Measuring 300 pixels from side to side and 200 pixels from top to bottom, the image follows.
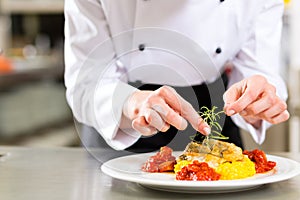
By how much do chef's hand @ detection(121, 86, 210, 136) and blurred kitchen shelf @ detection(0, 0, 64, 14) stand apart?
17.2 ft

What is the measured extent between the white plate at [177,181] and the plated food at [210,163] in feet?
0.05

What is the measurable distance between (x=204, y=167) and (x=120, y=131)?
180mm

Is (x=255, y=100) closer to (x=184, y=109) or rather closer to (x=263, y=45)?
(x=184, y=109)

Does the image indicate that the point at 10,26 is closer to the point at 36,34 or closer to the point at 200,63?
the point at 36,34

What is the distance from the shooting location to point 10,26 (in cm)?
626

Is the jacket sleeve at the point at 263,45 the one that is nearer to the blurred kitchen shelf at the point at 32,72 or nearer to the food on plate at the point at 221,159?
the food on plate at the point at 221,159

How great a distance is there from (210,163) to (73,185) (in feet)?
0.74

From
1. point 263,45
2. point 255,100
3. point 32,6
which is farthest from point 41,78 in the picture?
point 255,100

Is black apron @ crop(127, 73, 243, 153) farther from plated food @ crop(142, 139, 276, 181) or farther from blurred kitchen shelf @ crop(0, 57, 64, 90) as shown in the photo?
blurred kitchen shelf @ crop(0, 57, 64, 90)

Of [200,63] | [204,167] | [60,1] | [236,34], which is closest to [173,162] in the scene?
[204,167]

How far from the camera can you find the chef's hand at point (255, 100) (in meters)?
1.05

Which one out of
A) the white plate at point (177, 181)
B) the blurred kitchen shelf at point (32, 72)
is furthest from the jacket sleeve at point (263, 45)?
the blurred kitchen shelf at point (32, 72)

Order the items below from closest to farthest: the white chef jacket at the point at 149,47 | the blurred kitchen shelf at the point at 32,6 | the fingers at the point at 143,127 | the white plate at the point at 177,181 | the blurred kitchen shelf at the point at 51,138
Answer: the white plate at the point at 177,181 < the fingers at the point at 143,127 < the white chef jacket at the point at 149,47 < the blurred kitchen shelf at the point at 51,138 < the blurred kitchen shelf at the point at 32,6

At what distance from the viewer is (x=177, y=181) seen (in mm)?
874
